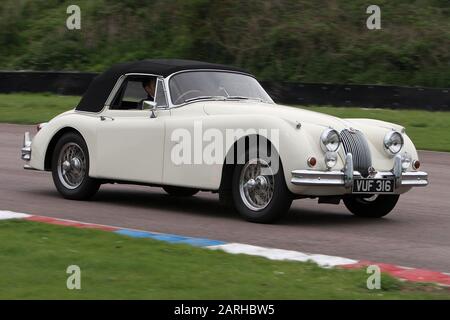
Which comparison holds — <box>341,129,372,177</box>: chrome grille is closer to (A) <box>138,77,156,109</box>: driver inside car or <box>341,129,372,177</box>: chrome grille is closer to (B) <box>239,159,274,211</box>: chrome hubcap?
(B) <box>239,159,274,211</box>: chrome hubcap

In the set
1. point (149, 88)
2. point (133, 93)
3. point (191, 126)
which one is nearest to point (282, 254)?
point (191, 126)

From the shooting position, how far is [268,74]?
3269 centimetres

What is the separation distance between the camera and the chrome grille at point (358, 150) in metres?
10.0

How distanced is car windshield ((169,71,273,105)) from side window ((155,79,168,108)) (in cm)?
10

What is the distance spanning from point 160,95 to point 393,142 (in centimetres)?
262

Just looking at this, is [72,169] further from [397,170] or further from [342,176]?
[397,170]

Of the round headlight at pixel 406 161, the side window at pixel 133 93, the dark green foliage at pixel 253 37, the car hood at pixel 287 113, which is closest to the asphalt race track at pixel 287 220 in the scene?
the round headlight at pixel 406 161

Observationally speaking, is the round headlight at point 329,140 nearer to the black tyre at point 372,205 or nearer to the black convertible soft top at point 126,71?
the black tyre at point 372,205

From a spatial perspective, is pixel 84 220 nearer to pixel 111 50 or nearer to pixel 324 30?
pixel 324 30

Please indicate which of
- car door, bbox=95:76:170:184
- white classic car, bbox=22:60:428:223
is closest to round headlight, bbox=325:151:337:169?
white classic car, bbox=22:60:428:223

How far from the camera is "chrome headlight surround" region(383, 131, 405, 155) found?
10328mm

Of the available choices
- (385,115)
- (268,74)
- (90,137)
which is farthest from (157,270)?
(268,74)

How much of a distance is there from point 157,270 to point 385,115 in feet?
52.7

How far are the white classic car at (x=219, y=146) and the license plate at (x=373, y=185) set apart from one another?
0.01 metres
